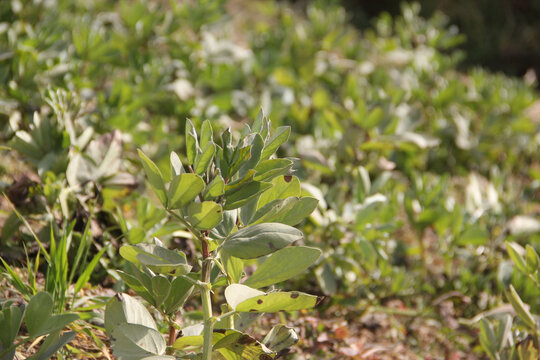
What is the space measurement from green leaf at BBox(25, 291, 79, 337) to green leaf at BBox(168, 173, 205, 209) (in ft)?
0.88

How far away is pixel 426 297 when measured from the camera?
1901 mm

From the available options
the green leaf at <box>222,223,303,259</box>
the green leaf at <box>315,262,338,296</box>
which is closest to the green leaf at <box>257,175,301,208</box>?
the green leaf at <box>222,223,303,259</box>

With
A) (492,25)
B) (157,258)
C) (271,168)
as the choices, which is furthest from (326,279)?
(492,25)

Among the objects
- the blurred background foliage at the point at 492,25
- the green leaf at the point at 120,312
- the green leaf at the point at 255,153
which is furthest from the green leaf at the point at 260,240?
the blurred background foliage at the point at 492,25

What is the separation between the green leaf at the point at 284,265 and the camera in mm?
968

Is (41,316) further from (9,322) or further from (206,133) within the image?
(206,133)

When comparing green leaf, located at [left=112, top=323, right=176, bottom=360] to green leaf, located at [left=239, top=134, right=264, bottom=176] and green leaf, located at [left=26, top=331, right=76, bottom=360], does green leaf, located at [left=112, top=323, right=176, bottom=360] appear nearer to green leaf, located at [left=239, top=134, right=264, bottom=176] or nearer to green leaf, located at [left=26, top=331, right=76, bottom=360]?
green leaf, located at [left=26, top=331, right=76, bottom=360]

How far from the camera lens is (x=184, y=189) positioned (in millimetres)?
945

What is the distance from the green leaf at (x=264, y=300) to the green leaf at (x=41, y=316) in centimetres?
29

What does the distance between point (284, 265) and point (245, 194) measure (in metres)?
0.14

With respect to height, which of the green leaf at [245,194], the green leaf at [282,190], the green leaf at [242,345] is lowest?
the green leaf at [242,345]

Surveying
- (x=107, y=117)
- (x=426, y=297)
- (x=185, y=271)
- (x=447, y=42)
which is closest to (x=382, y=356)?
(x=426, y=297)

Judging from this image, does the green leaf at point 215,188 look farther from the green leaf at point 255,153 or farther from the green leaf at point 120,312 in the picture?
the green leaf at point 120,312

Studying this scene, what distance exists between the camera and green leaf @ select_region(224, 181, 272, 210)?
99 cm
